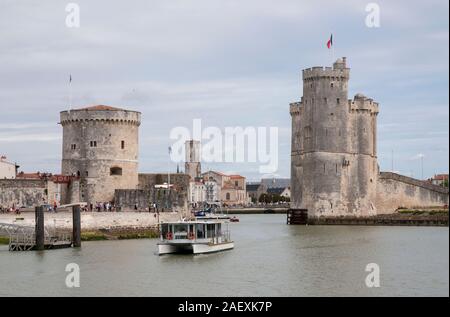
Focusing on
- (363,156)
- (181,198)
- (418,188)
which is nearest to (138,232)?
(181,198)

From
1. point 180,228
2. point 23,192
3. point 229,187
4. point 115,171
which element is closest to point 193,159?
point 229,187

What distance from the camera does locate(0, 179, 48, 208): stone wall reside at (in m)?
55.0

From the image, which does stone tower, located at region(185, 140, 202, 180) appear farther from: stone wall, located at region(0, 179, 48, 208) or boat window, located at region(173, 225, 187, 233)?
boat window, located at region(173, 225, 187, 233)

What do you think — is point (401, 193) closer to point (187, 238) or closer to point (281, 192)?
point (187, 238)

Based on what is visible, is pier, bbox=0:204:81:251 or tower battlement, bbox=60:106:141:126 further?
tower battlement, bbox=60:106:141:126

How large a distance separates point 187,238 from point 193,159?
11712 cm

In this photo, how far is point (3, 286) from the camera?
29.5 m

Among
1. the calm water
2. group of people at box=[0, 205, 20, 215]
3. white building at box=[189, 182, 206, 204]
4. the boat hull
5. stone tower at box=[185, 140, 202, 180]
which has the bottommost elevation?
the calm water

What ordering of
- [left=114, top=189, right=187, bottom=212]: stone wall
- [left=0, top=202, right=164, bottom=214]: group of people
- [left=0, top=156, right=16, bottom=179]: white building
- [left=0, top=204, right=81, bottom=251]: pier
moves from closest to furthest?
[left=0, top=204, right=81, bottom=251]: pier → [left=0, top=202, right=164, bottom=214]: group of people → [left=114, top=189, right=187, bottom=212]: stone wall → [left=0, top=156, right=16, bottom=179]: white building

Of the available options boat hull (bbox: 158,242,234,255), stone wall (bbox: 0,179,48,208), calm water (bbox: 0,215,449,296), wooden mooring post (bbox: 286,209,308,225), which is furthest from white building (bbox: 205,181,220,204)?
boat hull (bbox: 158,242,234,255)

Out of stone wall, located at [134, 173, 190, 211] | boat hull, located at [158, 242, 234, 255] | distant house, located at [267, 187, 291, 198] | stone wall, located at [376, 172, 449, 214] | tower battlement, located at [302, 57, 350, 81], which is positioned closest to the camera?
boat hull, located at [158, 242, 234, 255]

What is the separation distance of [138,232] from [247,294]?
24.9m

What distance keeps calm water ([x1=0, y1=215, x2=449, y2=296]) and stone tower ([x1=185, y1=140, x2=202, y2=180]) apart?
350ft
